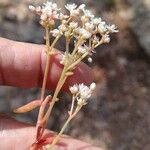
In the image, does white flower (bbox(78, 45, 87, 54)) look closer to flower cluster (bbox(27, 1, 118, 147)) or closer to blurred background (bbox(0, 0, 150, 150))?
flower cluster (bbox(27, 1, 118, 147))

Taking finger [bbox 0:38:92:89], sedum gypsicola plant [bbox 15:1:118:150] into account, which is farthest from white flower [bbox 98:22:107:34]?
finger [bbox 0:38:92:89]

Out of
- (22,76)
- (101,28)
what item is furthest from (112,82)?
(101,28)

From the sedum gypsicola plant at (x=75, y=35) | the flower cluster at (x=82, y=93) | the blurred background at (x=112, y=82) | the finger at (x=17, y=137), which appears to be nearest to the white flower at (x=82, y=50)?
the sedum gypsicola plant at (x=75, y=35)

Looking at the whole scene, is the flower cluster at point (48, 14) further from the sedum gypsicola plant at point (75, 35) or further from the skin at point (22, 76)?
the skin at point (22, 76)

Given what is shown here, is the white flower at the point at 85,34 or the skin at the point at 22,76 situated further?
the skin at the point at 22,76

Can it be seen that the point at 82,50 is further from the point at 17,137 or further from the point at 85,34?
the point at 17,137

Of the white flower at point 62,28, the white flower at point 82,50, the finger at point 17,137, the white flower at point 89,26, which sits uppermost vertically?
the white flower at point 89,26

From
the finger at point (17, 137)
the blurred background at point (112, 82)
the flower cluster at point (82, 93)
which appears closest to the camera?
the flower cluster at point (82, 93)

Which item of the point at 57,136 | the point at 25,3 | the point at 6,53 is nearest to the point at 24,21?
the point at 25,3
